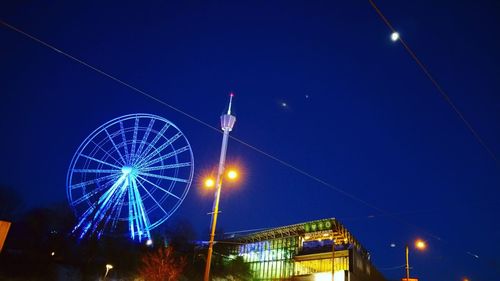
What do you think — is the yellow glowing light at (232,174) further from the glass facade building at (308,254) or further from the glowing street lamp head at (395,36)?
the glass facade building at (308,254)

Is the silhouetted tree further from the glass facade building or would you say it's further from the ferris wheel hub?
the ferris wheel hub

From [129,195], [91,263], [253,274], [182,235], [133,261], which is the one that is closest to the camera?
[129,195]

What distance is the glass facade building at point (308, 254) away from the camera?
5078 centimetres

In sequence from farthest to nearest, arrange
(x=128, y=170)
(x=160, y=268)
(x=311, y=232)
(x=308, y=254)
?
(x=311, y=232), (x=308, y=254), (x=160, y=268), (x=128, y=170)

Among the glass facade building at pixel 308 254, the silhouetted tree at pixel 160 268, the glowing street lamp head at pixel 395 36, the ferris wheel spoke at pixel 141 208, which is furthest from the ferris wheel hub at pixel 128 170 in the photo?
the glowing street lamp head at pixel 395 36

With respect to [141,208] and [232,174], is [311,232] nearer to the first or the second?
[141,208]

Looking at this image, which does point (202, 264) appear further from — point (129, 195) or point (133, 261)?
point (129, 195)

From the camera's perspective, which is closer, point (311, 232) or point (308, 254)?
point (308, 254)

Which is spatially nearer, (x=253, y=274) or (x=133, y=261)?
(x=133, y=261)

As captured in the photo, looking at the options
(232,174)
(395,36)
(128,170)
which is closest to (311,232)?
(128,170)

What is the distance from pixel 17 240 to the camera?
51906 millimetres

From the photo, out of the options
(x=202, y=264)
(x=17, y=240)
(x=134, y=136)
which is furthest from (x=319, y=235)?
(x=17, y=240)

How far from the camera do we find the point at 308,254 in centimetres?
5516

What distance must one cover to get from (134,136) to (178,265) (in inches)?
816
